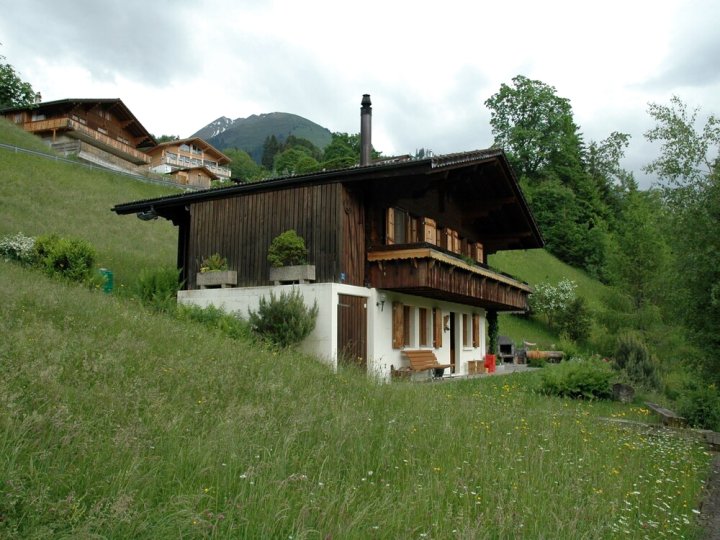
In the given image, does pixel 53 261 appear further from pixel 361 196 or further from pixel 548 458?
pixel 548 458

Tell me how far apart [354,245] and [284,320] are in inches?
109

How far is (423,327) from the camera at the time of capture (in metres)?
20.5

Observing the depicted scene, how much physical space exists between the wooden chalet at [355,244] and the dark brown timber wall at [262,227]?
3 centimetres

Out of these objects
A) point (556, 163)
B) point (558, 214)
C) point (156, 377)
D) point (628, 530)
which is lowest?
point (628, 530)

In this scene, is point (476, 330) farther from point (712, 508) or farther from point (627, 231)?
point (712, 508)

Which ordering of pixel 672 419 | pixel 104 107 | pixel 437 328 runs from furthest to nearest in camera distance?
1. pixel 104 107
2. pixel 437 328
3. pixel 672 419

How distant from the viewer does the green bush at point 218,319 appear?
14469 mm

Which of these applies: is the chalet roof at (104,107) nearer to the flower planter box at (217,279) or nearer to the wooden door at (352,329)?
the flower planter box at (217,279)

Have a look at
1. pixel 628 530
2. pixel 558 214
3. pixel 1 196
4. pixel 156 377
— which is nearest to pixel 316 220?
pixel 156 377

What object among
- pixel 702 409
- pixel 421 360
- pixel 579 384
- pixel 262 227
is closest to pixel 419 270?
pixel 421 360

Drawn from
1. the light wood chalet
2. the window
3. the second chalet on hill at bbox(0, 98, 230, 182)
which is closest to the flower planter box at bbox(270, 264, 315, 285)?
the window

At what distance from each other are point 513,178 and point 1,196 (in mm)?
23188

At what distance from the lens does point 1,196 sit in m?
29.6

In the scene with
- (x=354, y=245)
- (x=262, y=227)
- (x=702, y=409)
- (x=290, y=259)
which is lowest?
(x=702, y=409)
